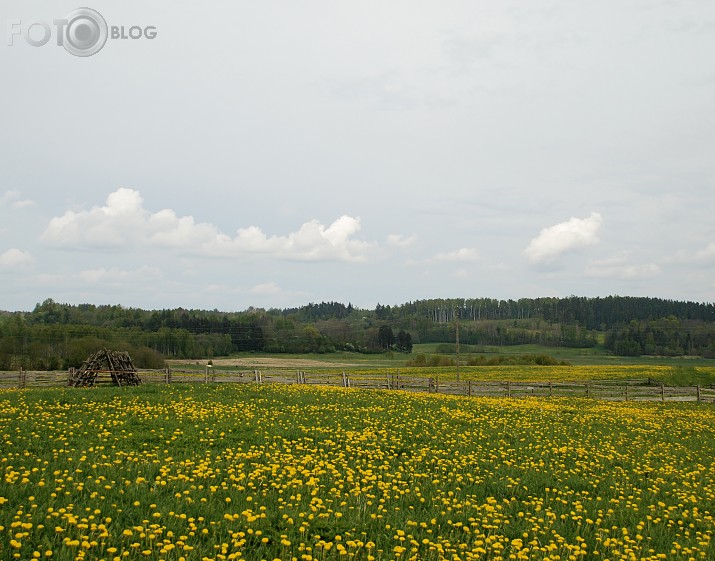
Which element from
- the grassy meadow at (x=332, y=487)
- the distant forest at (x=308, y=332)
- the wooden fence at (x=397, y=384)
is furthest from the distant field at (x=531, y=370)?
the grassy meadow at (x=332, y=487)

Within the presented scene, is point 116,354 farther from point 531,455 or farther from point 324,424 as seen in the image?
point 531,455

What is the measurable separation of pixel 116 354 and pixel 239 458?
2808cm

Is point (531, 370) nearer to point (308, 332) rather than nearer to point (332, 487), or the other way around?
point (308, 332)

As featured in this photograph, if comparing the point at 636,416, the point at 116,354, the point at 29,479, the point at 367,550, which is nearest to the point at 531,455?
the point at 367,550

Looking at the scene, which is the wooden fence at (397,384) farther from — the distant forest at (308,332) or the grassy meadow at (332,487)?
the grassy meadow at (332,487)

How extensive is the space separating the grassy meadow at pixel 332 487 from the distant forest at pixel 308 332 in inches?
1731

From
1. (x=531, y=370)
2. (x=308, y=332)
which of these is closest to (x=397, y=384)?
(x=531, y=370)

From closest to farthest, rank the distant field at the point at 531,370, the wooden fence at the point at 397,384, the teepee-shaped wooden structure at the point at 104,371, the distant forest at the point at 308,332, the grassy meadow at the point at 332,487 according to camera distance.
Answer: the grassy meadow at the point at 332,487 → the teepee-shaped wooden structure at the point at 104,371 → the wooden fence at the point at 397,384 → the distant field at the point at 531,370 → the distant forest at the point at 308,332

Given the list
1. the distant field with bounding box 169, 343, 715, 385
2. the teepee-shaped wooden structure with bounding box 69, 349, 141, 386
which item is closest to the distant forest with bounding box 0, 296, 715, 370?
the distant field with bounding box 169, 343, 715, 385

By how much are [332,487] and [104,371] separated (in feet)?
95.0

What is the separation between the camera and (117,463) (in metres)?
11.0

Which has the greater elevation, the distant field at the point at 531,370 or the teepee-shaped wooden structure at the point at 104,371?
the teepee-shaped wooden structure at the point at 104,371

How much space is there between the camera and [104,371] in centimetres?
3509

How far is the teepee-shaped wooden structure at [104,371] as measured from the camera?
35125 millimetres
